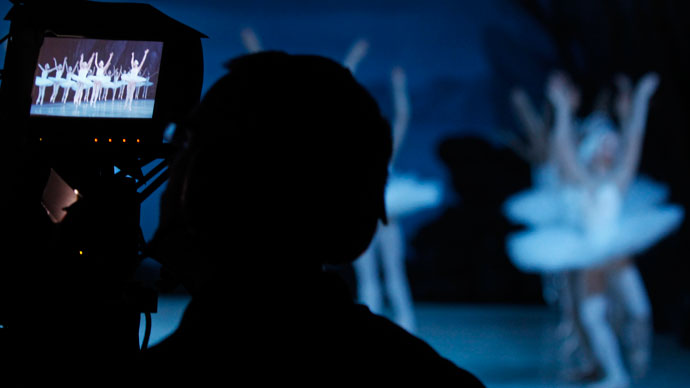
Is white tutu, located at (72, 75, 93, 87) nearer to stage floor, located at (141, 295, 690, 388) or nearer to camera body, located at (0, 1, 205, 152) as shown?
camera body, located at (0, 1, 205, 152)

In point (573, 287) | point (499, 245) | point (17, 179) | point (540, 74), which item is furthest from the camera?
point (540, 74)

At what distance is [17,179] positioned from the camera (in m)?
0.85

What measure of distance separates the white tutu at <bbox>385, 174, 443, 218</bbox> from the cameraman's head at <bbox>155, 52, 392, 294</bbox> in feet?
15.2

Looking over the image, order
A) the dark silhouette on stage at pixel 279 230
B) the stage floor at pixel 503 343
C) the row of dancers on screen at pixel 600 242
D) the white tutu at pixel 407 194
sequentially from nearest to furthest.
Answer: the dark silhouette on stage at pixel 279 230 < the row of dancers on screen at pixel 600 242 < the stage floor at pixel 503 343 < the white tutu at pixel 407 194

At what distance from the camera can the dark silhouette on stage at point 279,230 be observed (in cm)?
52

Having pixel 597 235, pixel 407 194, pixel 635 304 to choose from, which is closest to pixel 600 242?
pixel 597 235

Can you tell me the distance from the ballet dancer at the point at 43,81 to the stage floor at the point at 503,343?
1.71 meters

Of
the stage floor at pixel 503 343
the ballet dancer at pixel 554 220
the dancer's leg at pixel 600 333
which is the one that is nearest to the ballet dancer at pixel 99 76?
the stage floor at pixel 503 343

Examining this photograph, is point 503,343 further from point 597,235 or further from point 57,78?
point 57,78

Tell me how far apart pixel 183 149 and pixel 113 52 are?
0.49m

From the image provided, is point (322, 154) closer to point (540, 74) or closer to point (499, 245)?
point (499, 245)

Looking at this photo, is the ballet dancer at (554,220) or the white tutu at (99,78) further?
the ballet dancer at (554,220)

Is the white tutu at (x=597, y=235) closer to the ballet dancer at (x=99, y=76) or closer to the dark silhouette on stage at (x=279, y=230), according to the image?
the ballet dancer at (x=99, y=76)

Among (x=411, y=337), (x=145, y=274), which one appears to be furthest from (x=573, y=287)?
(x=411, y=337)
